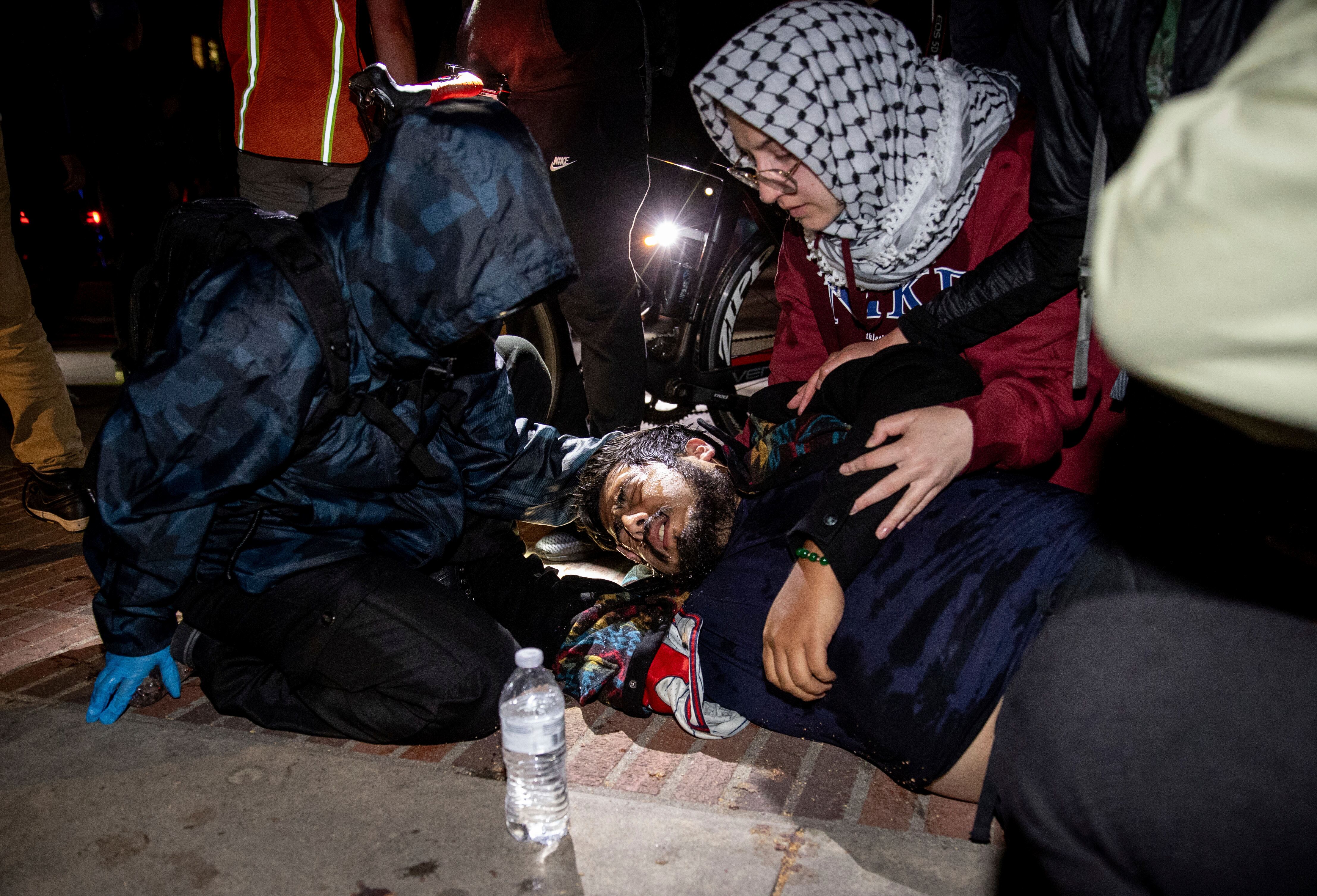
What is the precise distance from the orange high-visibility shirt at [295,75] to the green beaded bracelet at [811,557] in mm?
2235

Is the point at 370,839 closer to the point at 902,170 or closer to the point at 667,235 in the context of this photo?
the point at 902,170

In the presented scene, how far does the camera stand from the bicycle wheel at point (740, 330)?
3.88 metres

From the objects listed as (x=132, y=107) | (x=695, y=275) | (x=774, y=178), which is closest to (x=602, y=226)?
(x=695, y=275)

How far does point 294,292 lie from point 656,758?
1.30 meters

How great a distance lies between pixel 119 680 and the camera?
6.64ft

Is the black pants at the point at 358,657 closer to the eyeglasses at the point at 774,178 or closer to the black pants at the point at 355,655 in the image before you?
the black pants at the point at 355,655

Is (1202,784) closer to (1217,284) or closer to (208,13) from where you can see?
(1217,284)

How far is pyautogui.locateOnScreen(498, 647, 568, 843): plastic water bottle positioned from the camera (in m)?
1.67

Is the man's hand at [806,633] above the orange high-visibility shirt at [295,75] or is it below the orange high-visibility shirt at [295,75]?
below

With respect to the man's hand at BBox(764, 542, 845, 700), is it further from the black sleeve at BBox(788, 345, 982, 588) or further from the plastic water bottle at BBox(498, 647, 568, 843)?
the plastic water bottle at BBox(498, 647, 568, 843)

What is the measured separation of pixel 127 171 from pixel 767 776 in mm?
5232

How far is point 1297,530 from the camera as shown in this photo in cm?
139

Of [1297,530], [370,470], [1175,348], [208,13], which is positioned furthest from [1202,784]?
[208,13]

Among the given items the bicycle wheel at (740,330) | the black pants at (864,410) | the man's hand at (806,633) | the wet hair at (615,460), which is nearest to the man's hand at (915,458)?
the black pants at (864,410)
